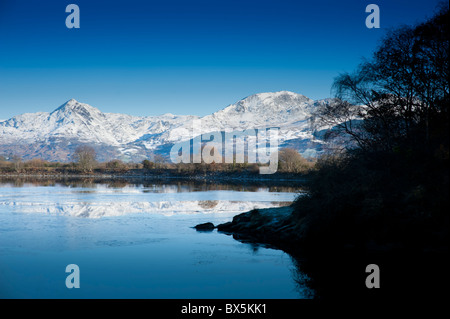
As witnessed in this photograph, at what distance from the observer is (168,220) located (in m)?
30.7

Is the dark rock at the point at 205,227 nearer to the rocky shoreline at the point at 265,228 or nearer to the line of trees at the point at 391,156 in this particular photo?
the rocky shoreline at the point at 265,228

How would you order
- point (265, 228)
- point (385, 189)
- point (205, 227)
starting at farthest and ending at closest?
1. point (205, 227)
2. point (265, 228)
3. point (385, 189)

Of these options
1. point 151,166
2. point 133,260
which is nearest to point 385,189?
point 133,260

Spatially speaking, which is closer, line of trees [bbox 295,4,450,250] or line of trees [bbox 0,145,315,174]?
line of trees [bbox 295,4,450,250]

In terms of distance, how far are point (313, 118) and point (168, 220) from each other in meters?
13.7

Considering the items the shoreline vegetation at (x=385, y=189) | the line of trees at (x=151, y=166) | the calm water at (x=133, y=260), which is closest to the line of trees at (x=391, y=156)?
the shoreline vegetation at (x=385, y=189)

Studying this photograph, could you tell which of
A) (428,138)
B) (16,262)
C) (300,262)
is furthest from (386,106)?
(16,262)

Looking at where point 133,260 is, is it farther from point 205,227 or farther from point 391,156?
point 391,156

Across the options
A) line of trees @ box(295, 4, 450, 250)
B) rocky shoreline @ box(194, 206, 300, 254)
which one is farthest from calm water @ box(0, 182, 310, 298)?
line of trees @ box(295, 4, 450, 250)

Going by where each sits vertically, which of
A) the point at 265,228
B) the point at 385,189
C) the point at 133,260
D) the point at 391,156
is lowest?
the point at 133,260

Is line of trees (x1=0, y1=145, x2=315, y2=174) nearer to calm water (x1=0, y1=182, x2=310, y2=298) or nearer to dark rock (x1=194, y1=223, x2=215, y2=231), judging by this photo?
dark rock (x1=194, y1=223, x2=215, y2=231)

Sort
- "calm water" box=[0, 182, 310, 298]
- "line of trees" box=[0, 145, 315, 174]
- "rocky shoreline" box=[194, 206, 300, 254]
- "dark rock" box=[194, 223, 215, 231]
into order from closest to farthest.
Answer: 1. "calm water" box=[0, 182, 310, 298]
2. "rocky shoreline" box=[194, 206, 300, 254]
3. "dark rock" box=[194, 223, 215, 231]
4. "line of trees" box=[0, 145, 315, 174]

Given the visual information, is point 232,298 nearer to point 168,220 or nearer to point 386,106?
point 386,106

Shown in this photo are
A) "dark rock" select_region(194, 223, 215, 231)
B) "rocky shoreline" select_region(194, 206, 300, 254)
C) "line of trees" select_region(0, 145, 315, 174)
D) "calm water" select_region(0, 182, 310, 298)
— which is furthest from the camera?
"line of trees" select_region(0, 145, 315, 174)
